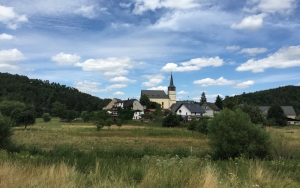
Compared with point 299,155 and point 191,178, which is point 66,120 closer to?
point 299,155

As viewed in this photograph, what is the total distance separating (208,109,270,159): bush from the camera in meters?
17.2

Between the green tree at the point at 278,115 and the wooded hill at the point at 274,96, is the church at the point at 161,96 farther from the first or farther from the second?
the green tree at the point at 278,115

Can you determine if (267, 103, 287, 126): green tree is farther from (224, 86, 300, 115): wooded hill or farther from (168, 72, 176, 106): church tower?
(168, 72, 176, 106): church tower

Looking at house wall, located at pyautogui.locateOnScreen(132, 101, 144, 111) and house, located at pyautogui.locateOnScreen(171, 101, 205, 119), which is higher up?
house wall, located at pyautogui.locateOnScreen(132, 101, 144, 111)

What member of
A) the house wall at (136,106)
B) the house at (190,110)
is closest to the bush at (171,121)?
the house at (190,110)

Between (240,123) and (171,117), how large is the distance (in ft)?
145

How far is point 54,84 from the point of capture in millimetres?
183750

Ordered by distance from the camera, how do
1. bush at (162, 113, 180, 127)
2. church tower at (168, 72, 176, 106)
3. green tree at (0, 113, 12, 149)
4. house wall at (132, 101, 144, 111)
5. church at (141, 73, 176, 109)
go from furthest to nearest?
church tower at (168, 72, 176, 106) → church at (141, 73, 176, 109) → house wall at (132, 101, 144, 111) → bush at (162, 113, 180, 127) → green tree at (0, 113, 12, 149)

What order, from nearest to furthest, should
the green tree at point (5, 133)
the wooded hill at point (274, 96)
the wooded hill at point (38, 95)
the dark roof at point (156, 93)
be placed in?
1. the green tree at point (5, 133)
2. the wooded hill at point (274, 96)
3. the wooded hill at point (38, 95)
4. the dark roof at point (156, 93)

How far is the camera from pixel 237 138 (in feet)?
57.2

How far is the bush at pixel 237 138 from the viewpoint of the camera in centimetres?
1722

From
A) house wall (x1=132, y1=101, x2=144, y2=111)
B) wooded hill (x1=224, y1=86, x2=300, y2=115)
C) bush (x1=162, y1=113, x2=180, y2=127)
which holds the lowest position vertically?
bush (x1=162, y1=113, x2=180, y2=127)

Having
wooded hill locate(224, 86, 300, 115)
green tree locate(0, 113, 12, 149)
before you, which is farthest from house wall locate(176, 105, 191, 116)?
green tree locate(0, 113, 12, 149)

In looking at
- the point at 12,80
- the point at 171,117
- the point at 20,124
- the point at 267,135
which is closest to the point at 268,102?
the point at 171,117
